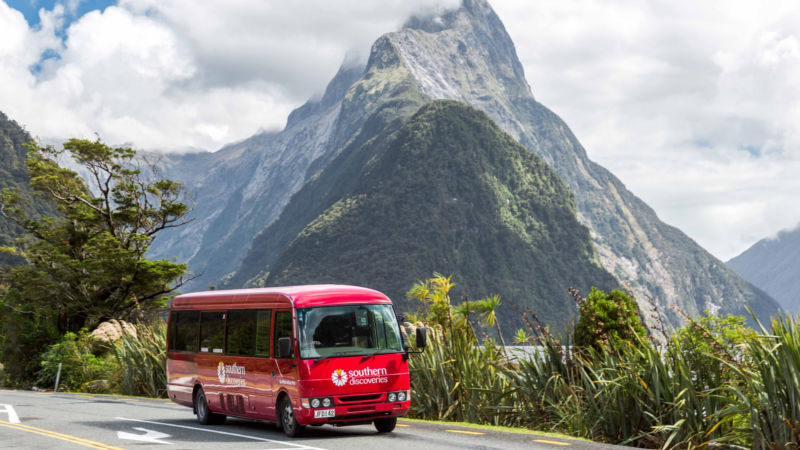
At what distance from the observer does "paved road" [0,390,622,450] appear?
Result: 1150cm

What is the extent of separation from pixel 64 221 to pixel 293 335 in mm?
33499

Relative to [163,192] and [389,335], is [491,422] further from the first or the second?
[163,192]

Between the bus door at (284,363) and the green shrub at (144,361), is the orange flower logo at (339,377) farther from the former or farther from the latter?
the green shrub at (144,361)

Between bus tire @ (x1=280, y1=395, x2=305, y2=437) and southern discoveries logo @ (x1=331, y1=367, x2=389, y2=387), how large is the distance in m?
0.87

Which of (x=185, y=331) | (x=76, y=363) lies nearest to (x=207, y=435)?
(x=185, y=331)

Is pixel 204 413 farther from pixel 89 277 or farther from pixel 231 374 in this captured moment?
pixel 89 277

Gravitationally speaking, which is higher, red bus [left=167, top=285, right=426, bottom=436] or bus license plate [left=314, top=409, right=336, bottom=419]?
red bus [left=167, top=285, right=426, bottom=436]

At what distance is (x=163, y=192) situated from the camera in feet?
149

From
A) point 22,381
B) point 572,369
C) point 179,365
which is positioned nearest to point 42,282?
point 22,381

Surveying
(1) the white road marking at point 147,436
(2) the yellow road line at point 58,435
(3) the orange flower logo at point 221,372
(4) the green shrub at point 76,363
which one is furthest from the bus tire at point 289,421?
(4) the green shrub at point 76,363

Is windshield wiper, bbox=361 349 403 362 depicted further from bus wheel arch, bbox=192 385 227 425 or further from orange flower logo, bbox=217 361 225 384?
bus wheel arch, bbox=192 385 227 425

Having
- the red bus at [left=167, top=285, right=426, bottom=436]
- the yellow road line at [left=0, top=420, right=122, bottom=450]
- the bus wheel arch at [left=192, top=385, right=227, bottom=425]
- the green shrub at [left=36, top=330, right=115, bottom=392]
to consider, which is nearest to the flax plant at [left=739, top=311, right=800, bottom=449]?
the red bus at [left=167, top=285, right=426, bottom=436]

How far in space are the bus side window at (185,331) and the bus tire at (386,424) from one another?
4.65 m

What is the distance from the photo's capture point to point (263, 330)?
13.6 m
